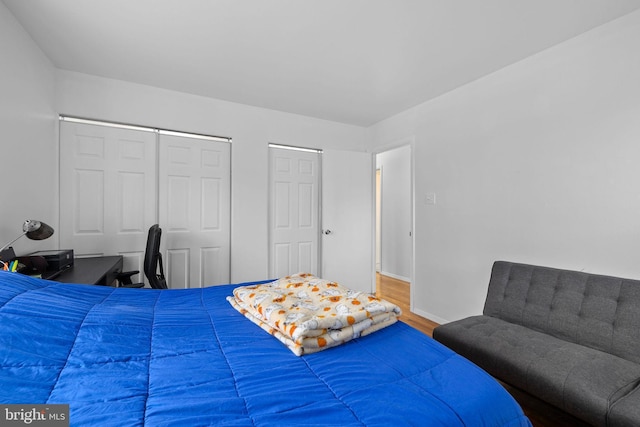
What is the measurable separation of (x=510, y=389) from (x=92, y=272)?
3137 mm

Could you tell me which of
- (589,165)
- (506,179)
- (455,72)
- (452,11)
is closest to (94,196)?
(452,11)

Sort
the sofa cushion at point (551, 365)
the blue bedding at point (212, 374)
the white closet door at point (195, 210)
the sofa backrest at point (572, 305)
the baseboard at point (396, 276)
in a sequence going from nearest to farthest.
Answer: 1. the blue bedding at point (212, 374)
2. the sofa cushion at point (551, 365)
3. the sofa backrest at point (572, 305)
4. the white closet door at point (195, 210)
5. the baseboard at point (396, 276)

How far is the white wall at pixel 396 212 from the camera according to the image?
5.37 m

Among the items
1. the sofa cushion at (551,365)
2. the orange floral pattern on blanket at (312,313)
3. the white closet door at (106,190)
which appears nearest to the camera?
the orange floral pattern on blanket at (312,313)

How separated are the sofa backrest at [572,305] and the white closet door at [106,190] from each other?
3.44 m

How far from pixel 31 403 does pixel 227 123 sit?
10.6ft

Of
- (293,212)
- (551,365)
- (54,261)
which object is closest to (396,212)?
(293,212)

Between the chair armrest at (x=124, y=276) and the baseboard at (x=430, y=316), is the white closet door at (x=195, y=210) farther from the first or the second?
the baseboard at (x=430, y=316)

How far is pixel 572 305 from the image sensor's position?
193 cm

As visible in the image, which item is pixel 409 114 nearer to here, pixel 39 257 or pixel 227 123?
pixel 227 123

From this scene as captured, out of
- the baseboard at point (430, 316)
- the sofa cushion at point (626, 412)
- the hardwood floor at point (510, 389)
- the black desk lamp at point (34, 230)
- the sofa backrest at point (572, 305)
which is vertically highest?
the black desk lamp at point (34, 230)

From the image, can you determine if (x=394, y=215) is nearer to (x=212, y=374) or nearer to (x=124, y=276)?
(x=124, y=276)

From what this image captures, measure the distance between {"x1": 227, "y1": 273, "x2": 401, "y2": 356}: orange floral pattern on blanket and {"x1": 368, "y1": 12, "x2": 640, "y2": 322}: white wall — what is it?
184cm

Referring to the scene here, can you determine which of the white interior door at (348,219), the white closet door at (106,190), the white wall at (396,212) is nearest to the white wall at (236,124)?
the white closet door at (106,190)
